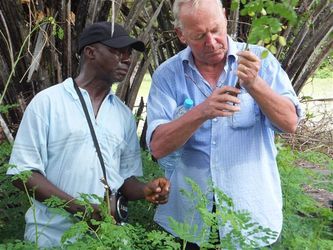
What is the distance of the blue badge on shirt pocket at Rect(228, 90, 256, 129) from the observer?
10.1 feet

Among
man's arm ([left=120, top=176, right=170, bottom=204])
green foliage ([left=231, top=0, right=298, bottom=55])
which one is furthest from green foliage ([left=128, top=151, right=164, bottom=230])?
green foliage ([left=231, top=0, right=298, bottom=55])

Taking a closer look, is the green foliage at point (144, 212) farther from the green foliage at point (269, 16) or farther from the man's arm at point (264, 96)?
the green foliage at point (269, 16)

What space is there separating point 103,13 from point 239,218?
2777 mm

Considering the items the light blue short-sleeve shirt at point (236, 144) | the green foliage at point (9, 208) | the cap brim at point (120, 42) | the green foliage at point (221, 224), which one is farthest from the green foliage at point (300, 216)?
the green foliage at point (9, 208)

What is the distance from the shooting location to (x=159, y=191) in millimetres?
3154

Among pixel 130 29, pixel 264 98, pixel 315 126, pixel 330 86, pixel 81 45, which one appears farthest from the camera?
pixel 330 86

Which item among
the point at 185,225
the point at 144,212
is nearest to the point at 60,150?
the point at 185,225

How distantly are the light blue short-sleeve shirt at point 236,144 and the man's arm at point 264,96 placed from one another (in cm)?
11

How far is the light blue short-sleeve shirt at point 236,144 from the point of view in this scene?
121 inches

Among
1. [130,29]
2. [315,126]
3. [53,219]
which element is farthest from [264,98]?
[315,126]

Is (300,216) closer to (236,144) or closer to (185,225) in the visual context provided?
(236,144)

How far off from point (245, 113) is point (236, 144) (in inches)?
6.3

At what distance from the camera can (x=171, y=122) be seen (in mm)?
2973

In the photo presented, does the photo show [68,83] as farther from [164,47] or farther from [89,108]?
[164,47]
